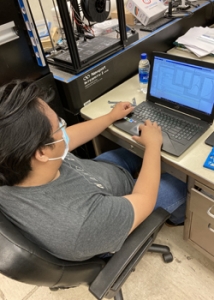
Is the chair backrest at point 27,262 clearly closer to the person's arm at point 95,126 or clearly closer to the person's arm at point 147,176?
the person's arm at point 147,176

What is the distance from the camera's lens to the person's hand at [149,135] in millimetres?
989

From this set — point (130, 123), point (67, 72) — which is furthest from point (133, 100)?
point (67, 72)

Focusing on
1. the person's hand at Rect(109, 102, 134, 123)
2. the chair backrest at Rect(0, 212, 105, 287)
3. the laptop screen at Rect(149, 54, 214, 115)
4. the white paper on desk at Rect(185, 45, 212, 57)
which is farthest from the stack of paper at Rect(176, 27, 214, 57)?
the chair backrest at Rect(0, 212, 105, 287)

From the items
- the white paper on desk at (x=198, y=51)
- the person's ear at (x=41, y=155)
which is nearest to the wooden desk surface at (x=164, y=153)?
the white paper on desk at (x=198, y=51)

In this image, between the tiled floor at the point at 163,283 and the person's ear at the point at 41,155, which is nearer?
the person's ear at the point at 41,155

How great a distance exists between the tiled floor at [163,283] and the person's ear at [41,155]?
0.95 meters

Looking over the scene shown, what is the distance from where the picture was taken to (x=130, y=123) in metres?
1.15

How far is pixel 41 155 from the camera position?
26.7 inches

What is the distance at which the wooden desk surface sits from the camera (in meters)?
0.89

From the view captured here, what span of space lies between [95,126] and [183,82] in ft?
1.41

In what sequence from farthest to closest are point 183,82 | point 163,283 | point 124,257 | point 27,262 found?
1. point 163,283
2. point 183,82
3. point 124,257
4. point 27,262

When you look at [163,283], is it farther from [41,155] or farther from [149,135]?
[41,155]

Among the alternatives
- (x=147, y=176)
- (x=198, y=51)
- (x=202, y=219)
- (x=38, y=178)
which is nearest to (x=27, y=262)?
(x=38, y=178)

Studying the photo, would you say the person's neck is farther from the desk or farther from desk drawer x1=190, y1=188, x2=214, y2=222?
desk drawer x1=190, y1=188, x2=214, y2=222
